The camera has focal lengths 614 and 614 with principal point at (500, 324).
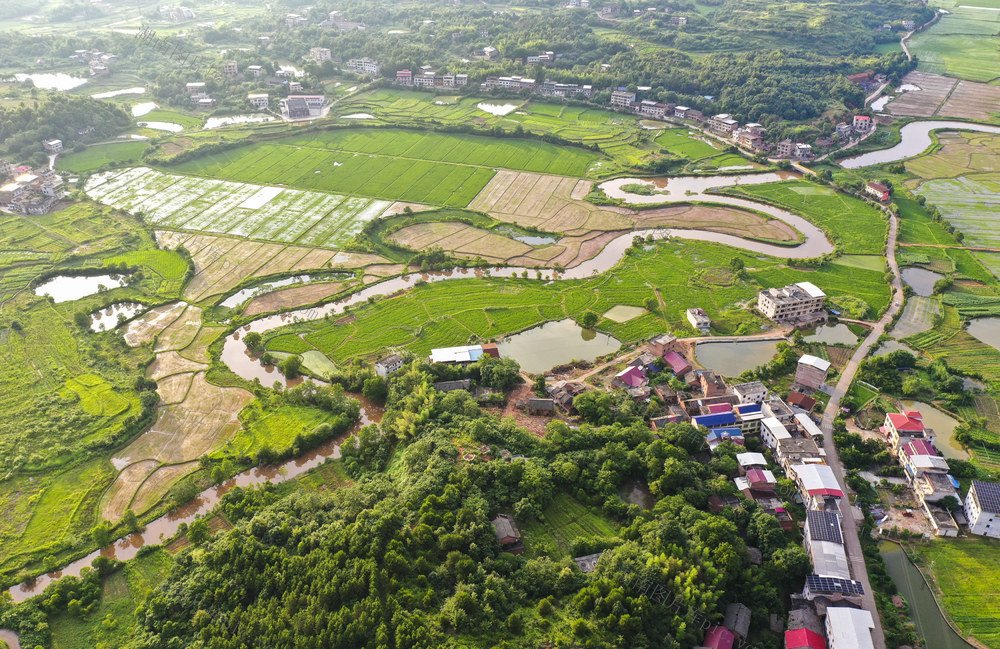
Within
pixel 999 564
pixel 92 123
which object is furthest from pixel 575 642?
pixel 92 123

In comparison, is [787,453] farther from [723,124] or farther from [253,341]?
[723,124]

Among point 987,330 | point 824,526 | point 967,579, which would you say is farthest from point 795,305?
point 967,579

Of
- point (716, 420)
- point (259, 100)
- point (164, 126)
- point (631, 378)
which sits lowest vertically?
point (631, 378)

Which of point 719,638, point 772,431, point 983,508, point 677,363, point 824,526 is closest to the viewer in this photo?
point 719,638

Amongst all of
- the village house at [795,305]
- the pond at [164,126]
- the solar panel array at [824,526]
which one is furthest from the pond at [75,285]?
the solar panel array at [824,526]

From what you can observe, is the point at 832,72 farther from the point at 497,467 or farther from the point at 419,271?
the point at 497,467

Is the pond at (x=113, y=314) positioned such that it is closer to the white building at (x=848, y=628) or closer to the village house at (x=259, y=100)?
the white building at (x=848, y=628)
